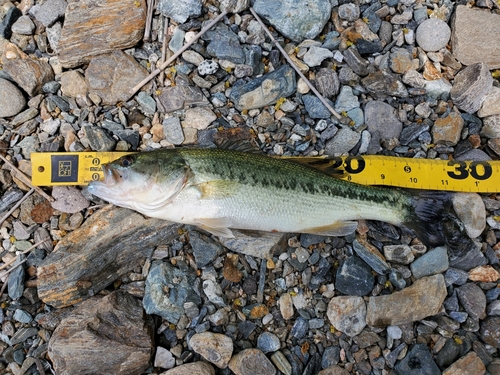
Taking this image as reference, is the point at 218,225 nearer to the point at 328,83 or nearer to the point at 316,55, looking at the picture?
the point at 328,83

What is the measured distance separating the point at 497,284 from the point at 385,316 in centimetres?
154

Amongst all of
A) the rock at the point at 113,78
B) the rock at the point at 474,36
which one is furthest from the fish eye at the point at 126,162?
the rock at the point at 474,36

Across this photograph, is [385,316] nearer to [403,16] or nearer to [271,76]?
[271,76]

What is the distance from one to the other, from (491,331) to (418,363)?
1017mm

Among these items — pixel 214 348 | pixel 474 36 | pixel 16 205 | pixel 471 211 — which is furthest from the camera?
pixel 474 36

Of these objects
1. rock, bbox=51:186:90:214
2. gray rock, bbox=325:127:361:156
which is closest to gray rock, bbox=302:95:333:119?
gray rock, bbox=325:127:361:156

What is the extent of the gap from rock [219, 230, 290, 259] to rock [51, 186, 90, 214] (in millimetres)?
1917

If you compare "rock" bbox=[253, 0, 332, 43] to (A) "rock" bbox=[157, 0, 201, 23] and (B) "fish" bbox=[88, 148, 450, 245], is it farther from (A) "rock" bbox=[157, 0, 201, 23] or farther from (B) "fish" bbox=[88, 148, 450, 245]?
(B) "fish" bbox=[88, 148, 450, 245]

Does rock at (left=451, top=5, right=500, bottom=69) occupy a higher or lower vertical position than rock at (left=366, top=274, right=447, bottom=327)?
higher

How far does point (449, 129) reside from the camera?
5.02 m

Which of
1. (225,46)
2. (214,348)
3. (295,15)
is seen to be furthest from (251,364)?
(295,15)

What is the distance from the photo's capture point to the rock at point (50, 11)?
5.25 meters

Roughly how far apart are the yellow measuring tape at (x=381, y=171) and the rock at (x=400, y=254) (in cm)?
81

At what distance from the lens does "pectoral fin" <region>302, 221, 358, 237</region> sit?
454 cm
